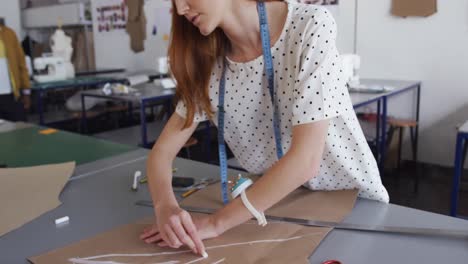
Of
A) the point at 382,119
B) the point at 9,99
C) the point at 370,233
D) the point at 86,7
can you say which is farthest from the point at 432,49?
the point at 86,7

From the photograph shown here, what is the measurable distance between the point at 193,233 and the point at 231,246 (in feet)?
0.25

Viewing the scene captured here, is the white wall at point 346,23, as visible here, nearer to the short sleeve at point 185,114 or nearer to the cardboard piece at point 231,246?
the short sleeve at point 185,114

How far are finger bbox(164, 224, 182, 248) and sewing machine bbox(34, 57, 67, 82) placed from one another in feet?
13.2

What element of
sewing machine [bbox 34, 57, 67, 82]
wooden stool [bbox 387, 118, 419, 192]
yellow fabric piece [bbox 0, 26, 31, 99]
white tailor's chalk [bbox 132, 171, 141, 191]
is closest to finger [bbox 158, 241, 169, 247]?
white tailor's chalk [bbox 132, 171, 141, 191]

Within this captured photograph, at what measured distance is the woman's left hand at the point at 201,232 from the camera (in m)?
0.87

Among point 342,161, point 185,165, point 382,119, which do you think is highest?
point 342,161

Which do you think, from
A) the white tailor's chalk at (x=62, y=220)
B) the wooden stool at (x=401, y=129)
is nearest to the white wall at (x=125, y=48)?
the wooden stool at (x=401, y=129)

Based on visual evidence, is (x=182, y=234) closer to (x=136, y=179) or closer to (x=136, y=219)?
(x=136, y=219)

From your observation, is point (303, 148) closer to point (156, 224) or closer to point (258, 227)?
point (258, 227)

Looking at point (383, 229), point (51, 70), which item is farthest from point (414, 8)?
point (51, 70)

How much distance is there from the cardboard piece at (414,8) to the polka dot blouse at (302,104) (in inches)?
108

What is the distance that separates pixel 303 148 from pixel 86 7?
6.35 m

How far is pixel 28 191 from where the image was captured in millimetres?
1246

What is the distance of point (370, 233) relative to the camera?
895 mm
